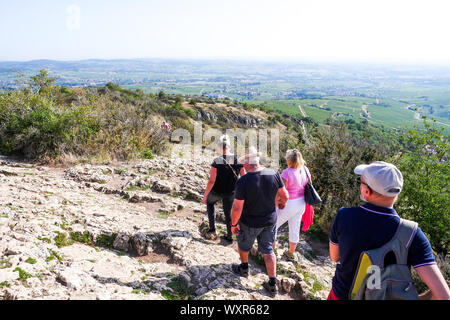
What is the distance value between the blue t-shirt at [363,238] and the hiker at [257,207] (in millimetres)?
1148

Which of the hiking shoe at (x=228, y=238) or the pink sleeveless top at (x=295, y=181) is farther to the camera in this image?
the hiking shoe at (x=228, y=238)

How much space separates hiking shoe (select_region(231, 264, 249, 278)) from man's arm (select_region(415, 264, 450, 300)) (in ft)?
7.39

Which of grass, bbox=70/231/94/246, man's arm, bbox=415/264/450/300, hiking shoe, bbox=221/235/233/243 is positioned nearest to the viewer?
man's arm, bbox=415/264/450/300

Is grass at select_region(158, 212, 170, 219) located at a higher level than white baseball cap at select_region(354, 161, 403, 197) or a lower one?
lower

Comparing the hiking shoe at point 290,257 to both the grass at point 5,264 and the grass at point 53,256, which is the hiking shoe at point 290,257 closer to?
the grass at point 53,256

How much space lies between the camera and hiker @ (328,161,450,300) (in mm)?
1627

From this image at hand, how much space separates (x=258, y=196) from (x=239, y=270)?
125 cm

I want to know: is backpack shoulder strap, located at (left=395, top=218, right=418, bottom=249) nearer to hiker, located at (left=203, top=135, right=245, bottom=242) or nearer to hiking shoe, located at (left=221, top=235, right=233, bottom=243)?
hiker, located at (left=203, top=135, right=245, bottom=242)

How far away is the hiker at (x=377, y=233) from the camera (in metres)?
1.63

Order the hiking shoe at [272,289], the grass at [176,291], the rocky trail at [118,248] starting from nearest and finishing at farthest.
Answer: the rocky trail at [118,248] < the grass at [176,291] < the hiking shoe at [272,289]

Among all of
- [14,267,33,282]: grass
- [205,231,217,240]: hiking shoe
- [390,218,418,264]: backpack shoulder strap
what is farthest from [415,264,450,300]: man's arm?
[14,267,33,282]: grass

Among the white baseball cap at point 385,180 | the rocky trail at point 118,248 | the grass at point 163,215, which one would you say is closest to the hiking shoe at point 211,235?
the rocky trail at point 118,248
